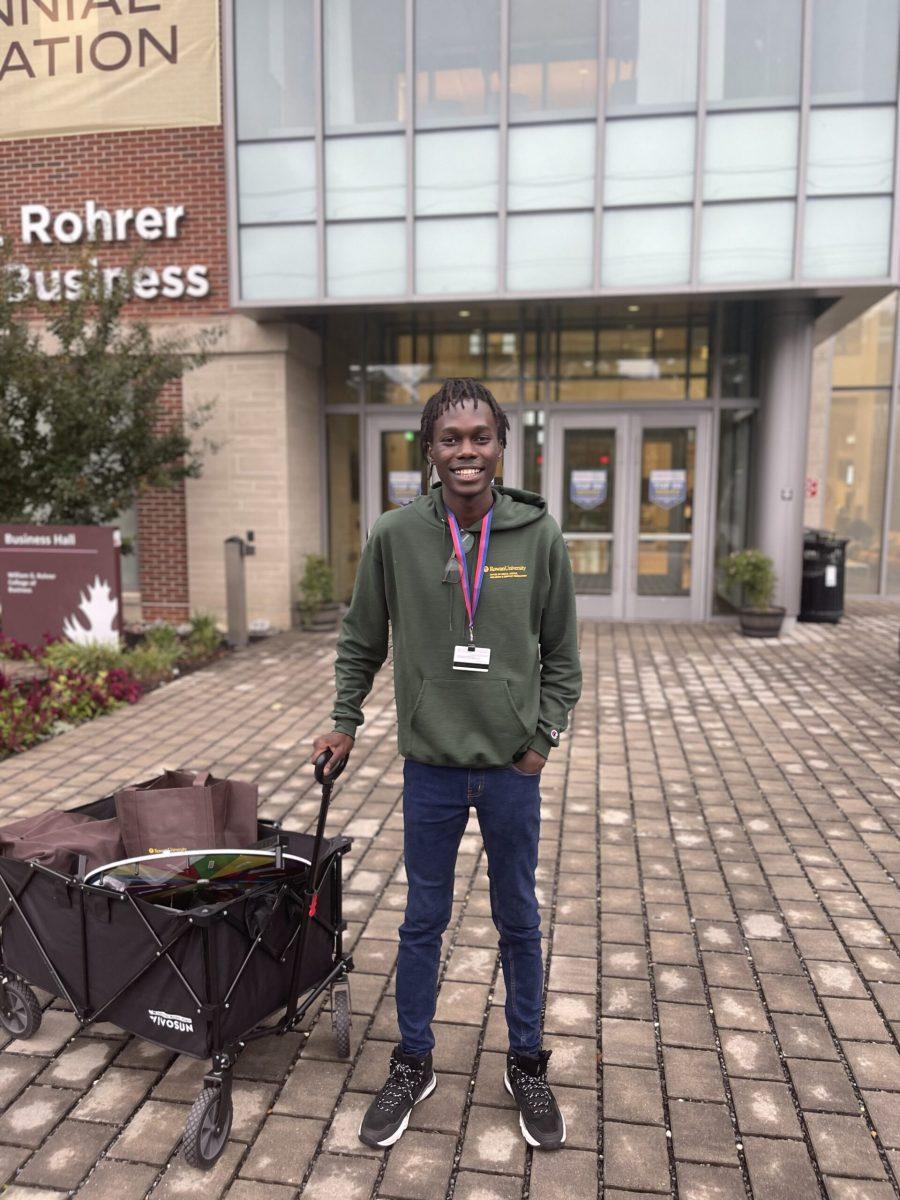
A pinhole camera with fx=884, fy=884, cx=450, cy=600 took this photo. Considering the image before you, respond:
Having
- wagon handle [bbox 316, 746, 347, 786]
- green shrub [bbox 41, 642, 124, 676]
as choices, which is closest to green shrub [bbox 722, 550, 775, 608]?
green shrub [bbox 41, 642, 124, 676]

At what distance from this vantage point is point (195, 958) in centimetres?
254

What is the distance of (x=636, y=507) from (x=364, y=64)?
626cm

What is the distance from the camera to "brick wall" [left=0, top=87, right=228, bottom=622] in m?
10.9

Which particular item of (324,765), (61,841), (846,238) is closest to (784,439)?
(846,238)

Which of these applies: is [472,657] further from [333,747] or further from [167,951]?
[167,951]

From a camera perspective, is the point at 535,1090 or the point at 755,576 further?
the point at 755,576

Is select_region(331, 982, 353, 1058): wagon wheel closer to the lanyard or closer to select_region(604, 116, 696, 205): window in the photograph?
the lanyard

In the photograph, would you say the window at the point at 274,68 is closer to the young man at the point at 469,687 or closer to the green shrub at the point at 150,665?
the green shrub at the point at 150,665

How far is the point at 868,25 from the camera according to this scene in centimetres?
938

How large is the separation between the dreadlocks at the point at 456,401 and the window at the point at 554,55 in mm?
8740

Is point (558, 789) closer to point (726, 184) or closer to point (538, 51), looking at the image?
point (726, 184)

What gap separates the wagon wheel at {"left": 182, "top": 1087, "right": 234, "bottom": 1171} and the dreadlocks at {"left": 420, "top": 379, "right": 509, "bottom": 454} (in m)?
1.95

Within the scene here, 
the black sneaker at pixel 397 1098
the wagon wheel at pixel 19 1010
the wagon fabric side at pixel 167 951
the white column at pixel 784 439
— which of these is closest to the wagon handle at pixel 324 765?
the wagon fabric side at pixel 167 951

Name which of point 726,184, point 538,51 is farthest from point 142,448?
point 726,184
